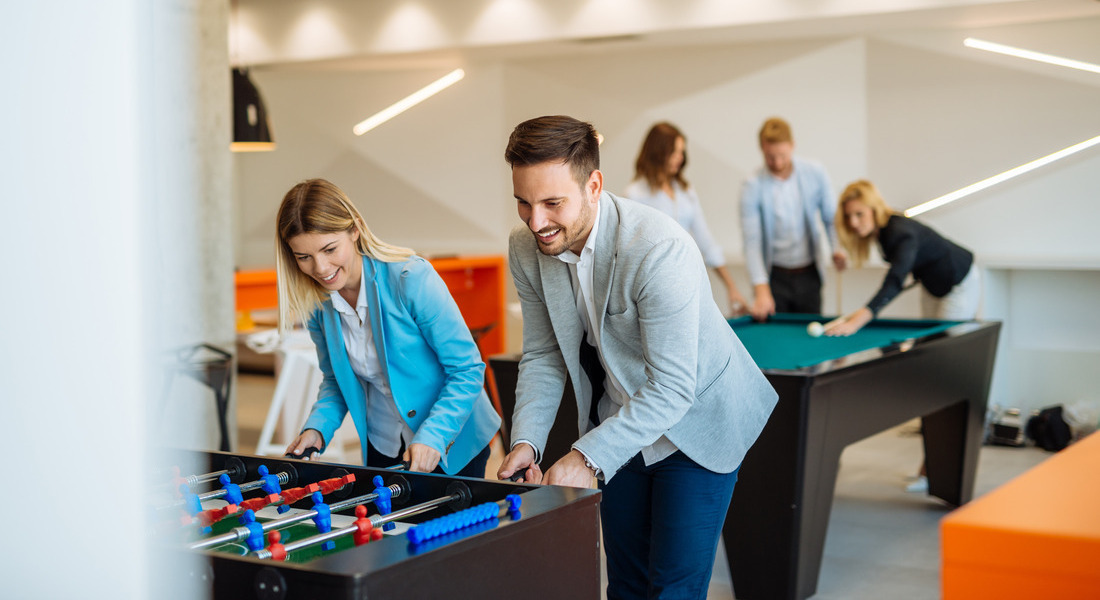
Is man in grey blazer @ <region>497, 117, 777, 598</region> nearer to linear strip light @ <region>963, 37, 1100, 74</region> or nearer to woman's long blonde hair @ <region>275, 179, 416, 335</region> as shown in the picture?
woman's long blonde hair @ <region>275, 179, 416, 335</region>

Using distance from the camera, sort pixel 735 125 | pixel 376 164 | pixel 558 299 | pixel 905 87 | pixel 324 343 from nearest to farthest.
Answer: pixel 558 299 → pixel 324 343 → pixel 905 87 → pixel 735 125 → pixel 376 164

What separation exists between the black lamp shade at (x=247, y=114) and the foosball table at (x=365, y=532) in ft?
14.5

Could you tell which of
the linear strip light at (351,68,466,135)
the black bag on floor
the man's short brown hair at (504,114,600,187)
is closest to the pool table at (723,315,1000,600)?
the man's short brown hair at (504,114,600,187)

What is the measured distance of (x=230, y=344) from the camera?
16.0 ft

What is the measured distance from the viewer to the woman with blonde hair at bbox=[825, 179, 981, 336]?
171 inches

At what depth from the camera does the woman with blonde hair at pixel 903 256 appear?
4.36 meters

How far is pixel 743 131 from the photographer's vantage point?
22.7 feet

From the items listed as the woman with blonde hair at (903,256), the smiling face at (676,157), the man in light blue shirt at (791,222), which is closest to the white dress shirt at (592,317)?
the woman with blonde hair at (903,256)

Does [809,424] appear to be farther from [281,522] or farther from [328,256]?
[281,522]

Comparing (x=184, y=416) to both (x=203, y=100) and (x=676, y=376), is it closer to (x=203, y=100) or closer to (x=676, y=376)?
(x=203, y=100)

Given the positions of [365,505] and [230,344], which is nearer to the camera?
[365,505]

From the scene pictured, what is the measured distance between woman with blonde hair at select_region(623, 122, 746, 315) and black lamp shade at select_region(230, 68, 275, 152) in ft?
8.27

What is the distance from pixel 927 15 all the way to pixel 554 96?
2727 millimetres

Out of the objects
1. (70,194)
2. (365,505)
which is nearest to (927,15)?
(365,505)
